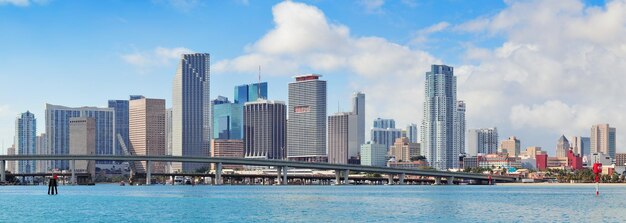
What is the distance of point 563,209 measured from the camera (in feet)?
337

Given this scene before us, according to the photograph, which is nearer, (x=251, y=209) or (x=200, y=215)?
(x=200, y=215)

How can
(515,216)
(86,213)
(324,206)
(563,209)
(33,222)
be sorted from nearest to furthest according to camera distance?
(33,222) → (515,216) → (86,213) → (563,209) → (324,206)

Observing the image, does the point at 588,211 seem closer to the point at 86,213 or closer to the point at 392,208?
the point at 392,208

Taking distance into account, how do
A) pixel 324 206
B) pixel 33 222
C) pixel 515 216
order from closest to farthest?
pixel 33 222 < pixel 515 216 < pixel 324 206

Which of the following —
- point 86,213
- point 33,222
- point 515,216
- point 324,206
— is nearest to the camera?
point 33,222

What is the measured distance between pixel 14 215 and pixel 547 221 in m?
46.1

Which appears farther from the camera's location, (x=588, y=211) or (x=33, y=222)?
(x=588, y=211)

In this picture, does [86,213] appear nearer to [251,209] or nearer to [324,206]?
[251,209]

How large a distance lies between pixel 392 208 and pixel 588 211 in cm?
1947

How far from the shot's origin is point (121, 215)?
92.4 metres

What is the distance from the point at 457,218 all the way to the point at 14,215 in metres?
38.9

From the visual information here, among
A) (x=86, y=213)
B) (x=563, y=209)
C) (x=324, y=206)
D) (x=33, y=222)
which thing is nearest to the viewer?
(x=33, y=222)

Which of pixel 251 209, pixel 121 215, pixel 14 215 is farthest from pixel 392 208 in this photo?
pixel 14 215

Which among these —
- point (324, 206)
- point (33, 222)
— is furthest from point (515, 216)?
point (33, 222)
